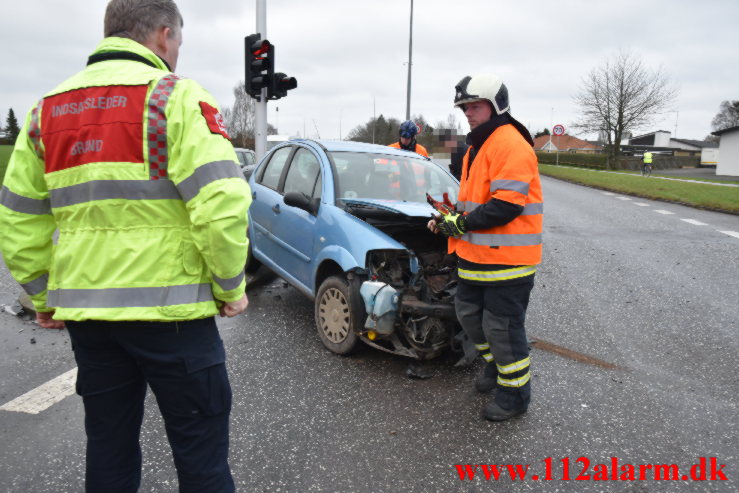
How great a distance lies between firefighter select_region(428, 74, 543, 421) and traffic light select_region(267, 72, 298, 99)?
6462mm

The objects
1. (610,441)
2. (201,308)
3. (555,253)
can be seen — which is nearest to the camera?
(201,308)

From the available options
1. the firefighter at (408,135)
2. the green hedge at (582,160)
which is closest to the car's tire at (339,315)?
the firefighter at (408,135)

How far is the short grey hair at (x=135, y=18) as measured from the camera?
177cm

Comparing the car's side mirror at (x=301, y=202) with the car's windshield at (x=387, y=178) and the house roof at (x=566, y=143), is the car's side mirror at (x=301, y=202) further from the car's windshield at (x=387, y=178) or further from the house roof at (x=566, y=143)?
the house roof at (x=566, y=143)

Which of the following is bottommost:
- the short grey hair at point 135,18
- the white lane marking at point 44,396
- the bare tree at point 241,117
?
the white lane marking at point 44,396

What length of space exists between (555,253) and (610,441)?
5319 mm

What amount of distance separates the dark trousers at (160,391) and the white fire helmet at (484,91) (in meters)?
2.05

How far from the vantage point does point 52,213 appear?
1820 millimetres

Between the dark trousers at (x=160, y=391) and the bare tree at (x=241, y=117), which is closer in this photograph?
the dark trousers at (x=160, y=391)

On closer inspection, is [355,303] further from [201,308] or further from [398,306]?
[201,308]

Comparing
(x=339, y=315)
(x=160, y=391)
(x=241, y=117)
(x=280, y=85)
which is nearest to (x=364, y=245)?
(x=339, y=315)

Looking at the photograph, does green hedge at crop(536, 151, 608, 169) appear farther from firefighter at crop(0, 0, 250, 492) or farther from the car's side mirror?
firefighter at crop(0, 0, 250, 492)

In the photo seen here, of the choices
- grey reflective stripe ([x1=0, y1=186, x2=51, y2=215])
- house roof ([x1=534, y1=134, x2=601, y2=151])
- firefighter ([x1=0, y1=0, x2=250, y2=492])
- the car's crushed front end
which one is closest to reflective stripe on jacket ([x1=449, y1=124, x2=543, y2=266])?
the car's crushed front end

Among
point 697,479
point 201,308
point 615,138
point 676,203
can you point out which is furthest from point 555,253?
point 615,138
